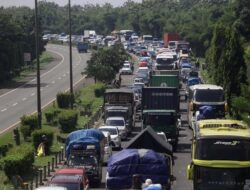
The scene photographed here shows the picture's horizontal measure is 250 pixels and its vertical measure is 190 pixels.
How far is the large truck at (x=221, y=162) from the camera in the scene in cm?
2564

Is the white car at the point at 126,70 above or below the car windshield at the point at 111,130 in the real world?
below

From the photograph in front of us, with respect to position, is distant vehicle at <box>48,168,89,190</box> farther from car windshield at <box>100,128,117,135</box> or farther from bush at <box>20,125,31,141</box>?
bush at <box>20,125,31,141</box>

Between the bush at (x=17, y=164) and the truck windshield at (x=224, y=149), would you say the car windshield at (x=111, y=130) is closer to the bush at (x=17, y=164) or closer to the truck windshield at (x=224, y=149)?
the bush at (x=17, y=164)

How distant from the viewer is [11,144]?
4422 centimetres

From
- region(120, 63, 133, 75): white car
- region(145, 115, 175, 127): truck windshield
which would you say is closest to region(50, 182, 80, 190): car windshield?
region(145, 115, 175, 127): truck windshield

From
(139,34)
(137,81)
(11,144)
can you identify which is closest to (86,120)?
(11,144)

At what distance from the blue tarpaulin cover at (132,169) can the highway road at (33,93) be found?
2888 cm

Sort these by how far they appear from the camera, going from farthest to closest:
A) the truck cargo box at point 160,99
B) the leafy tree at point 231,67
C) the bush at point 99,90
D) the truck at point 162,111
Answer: the bush at point 99,90, the leafy tree at point 231,67, the truck cargo box at point 160,99, the truck at point 162,111

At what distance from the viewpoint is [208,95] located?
1922 inches

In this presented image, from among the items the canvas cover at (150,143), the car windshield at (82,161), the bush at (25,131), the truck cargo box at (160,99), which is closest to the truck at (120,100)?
the truck cargo box at (160,99)

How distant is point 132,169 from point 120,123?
74.1ft

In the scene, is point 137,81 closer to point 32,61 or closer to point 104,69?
point 104,69

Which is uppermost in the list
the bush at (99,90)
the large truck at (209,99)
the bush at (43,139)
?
the large truck at (209,99)

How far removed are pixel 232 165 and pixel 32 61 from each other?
86.6 metres
